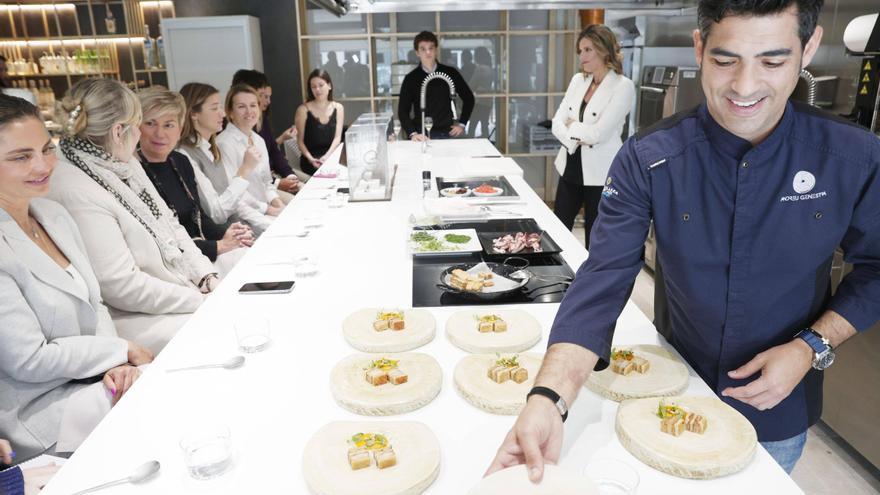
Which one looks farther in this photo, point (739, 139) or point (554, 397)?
point (739, 139)

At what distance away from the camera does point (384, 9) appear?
10.3 feet

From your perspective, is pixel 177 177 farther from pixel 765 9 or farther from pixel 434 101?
pixel 434 101

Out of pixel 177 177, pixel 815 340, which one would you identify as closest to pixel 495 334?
pixel 815 340

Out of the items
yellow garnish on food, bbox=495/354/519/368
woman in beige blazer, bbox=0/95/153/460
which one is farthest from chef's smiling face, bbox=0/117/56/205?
yellow garnish on food, bbox=495/354/519/368

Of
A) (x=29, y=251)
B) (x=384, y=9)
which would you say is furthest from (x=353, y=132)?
(x=29, y=251)

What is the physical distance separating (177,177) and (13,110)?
1320mm

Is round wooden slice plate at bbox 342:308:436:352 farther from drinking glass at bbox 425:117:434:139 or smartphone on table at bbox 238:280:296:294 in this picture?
drinking glass at bbox 425:117:434:139

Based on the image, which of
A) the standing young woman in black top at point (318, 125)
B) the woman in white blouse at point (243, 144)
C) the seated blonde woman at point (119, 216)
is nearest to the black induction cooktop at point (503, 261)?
the seated blonde woman at point (119, 216)

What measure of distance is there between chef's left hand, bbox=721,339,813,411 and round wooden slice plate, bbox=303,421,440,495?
0.56 m

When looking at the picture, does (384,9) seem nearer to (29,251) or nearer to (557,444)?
(29,251)

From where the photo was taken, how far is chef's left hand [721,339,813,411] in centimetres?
113

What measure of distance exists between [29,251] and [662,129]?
5.57 feet

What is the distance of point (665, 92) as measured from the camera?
4008mm

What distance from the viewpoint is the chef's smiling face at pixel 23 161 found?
69.3 inches
